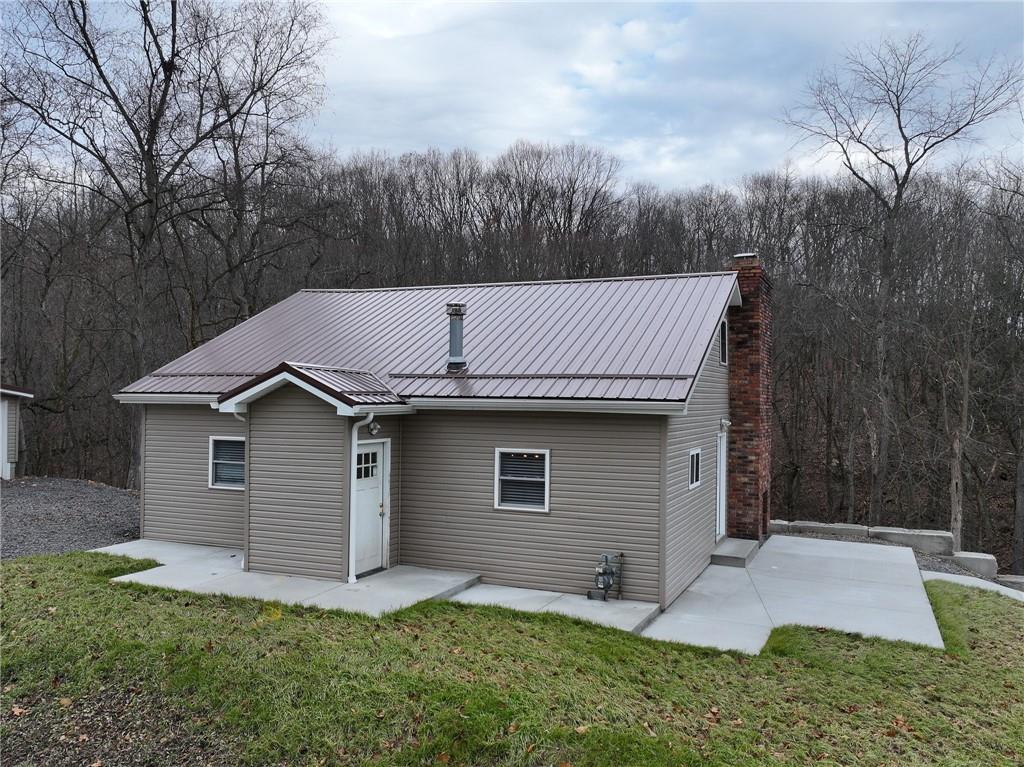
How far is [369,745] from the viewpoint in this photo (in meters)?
5.64

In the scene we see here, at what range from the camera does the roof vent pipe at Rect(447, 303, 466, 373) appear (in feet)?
35.0

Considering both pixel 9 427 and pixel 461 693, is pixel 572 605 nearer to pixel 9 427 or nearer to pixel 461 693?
pixel 461 693

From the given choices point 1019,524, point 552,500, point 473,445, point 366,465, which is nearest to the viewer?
point 552,500

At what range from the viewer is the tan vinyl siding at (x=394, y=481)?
1027 centimetres

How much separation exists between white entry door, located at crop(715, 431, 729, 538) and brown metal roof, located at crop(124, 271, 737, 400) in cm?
280

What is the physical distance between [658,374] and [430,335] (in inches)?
178

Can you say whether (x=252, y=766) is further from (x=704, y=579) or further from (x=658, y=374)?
(x=704, y=579)

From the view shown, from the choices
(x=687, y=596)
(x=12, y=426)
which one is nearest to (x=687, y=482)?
(x=687, y=596)

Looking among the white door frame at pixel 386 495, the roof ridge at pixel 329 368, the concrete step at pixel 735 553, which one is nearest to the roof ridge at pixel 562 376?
the roof ridge at pixel 329 368

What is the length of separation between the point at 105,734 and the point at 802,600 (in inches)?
327

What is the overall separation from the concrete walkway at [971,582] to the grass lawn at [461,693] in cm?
319

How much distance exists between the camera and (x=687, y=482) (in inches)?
400

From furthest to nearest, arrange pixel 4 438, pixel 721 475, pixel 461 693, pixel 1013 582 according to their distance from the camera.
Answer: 1. pixel 4 438
2. pixel 1013 582
3. pixel 721 475
4. pixel 461 693

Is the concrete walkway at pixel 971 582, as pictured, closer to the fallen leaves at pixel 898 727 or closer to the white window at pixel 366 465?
the fallen leaves at pixel 898 727
